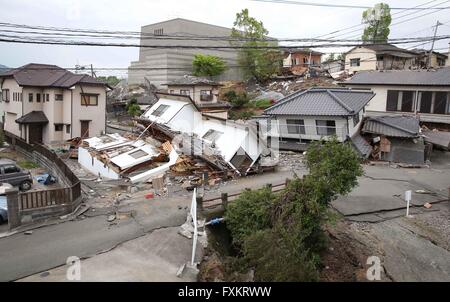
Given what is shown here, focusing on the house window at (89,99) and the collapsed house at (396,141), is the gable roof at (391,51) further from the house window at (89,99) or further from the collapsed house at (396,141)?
the house window at (89,99)

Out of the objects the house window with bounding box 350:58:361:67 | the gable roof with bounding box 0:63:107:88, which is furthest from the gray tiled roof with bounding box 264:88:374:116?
the house window with bounding box 350:58:361:67

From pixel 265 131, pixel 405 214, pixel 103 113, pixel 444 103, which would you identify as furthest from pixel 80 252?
pixel 444 103

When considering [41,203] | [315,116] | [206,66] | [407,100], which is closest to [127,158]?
[41,203]

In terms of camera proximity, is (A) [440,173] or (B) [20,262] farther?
(A) [440,173]

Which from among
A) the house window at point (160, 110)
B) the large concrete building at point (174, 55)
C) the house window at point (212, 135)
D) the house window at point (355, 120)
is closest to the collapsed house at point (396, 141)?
the house window at point (355, 120)

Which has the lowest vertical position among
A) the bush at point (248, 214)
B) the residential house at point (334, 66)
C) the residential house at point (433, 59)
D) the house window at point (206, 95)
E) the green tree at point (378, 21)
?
the bush at point (248, 214)

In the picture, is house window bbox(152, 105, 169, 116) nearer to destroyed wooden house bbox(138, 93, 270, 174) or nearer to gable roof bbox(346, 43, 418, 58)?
destroyed wooden house bbox(138, 93, 270, 174)

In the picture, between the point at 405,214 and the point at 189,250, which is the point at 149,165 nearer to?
the point at 189,250
